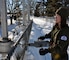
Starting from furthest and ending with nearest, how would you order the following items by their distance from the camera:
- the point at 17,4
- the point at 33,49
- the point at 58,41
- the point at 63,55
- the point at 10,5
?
the point at 10,5, the point at 17,4, the point at 33,49, the point at 63,55, the point at 58,41

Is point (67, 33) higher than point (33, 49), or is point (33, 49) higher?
point (67, 33)

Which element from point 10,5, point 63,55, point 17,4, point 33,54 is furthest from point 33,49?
point 10,5

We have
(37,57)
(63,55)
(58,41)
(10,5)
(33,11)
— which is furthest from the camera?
(33,11)

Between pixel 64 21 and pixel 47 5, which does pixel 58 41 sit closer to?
pixel 64 21

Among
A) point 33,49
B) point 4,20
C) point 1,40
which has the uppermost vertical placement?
point 4,20

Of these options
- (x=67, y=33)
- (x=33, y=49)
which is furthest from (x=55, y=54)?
(x=33, y=49)

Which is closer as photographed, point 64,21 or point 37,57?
point 64,21

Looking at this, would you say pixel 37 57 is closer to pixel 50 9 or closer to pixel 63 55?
pixel 63 55

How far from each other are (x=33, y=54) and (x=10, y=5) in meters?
24.7

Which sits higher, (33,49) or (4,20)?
(4,20)

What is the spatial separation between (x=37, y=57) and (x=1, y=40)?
2.95 meters

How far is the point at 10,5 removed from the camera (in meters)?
→ 33.2

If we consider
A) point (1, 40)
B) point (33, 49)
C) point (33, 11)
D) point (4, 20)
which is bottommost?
point (33, 11)

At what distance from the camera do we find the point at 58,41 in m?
4.40
